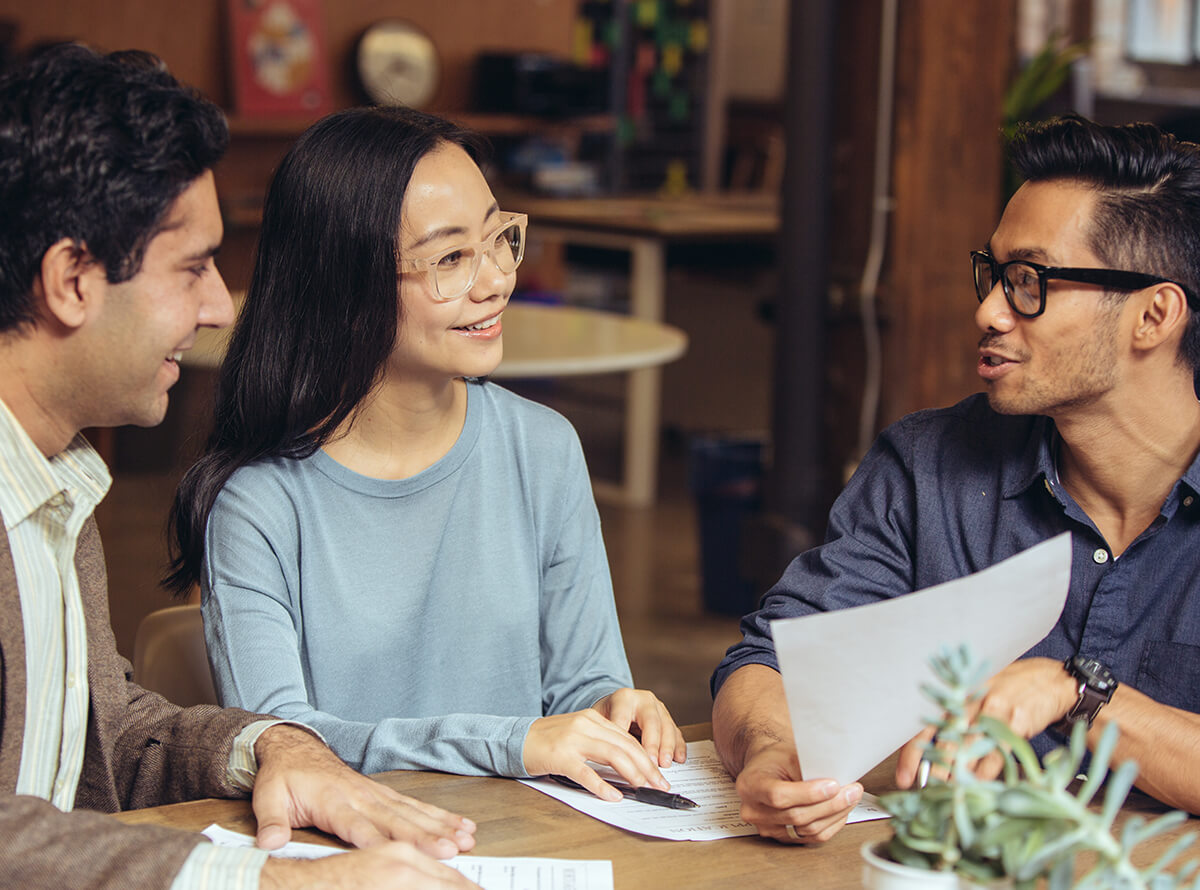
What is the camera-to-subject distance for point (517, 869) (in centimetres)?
117

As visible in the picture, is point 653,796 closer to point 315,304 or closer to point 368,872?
point 368,872

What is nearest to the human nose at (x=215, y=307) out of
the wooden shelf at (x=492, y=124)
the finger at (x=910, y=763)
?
the finger at (x=910, y=763)

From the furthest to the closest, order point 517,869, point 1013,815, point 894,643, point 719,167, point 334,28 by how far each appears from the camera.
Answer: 1. point 719,167
2. point 334,28
3. point 517,869
4. point 894,643
5. point 1013,815

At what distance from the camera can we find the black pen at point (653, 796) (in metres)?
1.33

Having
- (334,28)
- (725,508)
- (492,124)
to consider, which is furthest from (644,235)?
(334,28)

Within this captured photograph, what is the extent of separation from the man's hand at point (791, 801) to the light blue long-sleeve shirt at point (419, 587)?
402 millimetres

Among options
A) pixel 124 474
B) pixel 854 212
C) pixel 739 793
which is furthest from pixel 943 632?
pixel 124 474

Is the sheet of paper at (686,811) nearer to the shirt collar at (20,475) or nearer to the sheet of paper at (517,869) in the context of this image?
the sheet of paper at (517,869)

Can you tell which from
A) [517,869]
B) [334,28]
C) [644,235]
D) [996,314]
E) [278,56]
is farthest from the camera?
[334,28]

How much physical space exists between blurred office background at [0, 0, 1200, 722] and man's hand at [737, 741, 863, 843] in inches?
40.3

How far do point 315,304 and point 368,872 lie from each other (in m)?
0.84

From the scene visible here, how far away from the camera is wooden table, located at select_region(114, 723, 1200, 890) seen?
118 cm

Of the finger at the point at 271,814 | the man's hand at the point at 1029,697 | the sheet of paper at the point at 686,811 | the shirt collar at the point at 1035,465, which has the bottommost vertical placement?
the sheet of paper at the point at 686,811

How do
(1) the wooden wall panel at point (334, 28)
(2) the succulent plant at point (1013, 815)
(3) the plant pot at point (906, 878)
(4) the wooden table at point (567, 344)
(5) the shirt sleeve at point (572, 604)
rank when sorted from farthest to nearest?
1. (1) the wooden wall panel at point (334, 28)
2. (4) the wooden table at point (567, 344)
3. (5) the shirt sleeve at point (572, 604)
4. (3) the plant pot at point (906, 878)
5. (2) the succulent plant at point (1013, 815)
